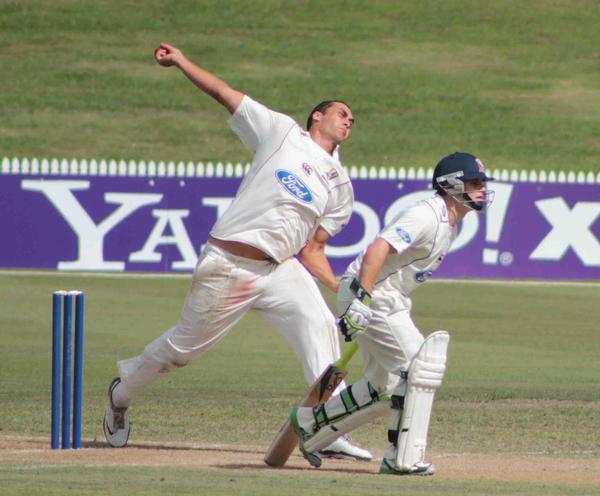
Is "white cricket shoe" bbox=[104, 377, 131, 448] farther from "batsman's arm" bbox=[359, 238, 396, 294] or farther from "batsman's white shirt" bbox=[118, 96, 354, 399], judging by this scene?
"batsman's arm" bbox=[359, 238, 396, 294]

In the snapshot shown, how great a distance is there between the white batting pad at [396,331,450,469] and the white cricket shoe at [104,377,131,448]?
6.85 ft

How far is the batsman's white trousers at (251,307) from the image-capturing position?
880cm

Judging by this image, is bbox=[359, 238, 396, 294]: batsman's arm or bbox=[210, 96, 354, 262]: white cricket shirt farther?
bbox=[210, 96, 354, 262]: white cricket shirt

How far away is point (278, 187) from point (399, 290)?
3.10 feet

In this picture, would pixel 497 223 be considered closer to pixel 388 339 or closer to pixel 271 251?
pixel 271 251

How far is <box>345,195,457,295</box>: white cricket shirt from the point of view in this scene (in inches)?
311

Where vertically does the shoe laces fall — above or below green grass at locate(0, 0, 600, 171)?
above

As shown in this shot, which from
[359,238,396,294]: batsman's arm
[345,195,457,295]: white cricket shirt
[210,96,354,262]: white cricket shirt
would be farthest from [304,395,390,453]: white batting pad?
[210,96,354,262]: white cricket shirt

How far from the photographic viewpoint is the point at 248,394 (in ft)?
39.3

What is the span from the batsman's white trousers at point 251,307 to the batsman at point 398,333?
1.88 ft

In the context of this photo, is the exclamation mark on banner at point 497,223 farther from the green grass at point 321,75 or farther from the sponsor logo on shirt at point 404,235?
the sponsor logo on shirt at point 404,235

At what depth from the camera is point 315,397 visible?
28.0ft

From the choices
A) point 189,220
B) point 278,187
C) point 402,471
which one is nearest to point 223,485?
point 402,471

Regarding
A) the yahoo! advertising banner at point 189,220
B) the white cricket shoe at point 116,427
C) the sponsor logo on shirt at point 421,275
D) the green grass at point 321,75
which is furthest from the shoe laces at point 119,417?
the green grass at point 321,75
